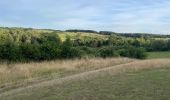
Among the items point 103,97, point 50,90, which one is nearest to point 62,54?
point 50,90

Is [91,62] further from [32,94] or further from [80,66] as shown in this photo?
[32,94]

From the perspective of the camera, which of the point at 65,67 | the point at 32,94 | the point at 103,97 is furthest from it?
the point at 65,67

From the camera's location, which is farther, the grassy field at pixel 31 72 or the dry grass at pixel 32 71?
the dry grass at pixel 32 71

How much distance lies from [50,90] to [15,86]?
4.36 metres

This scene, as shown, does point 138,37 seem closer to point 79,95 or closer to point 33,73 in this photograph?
point 33,73

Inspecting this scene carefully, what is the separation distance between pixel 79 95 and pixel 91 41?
70535 millimetres

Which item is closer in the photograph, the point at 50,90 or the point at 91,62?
the point at 50,90

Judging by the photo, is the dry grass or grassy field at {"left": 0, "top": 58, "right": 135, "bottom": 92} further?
the dry grass

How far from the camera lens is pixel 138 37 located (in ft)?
309

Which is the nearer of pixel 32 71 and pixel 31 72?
pixel 31 72

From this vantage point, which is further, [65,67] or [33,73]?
[65,67]

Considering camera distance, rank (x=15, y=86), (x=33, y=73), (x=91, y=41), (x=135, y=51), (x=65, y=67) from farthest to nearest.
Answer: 1. (x=91, y=41)
2. (x=135, y=51)
3. (x=65, y=67)
4. (x=33, y=73)
5. (x=15, y=86)

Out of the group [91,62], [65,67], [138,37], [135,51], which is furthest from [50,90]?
[138,37]

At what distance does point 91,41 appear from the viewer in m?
82.1
